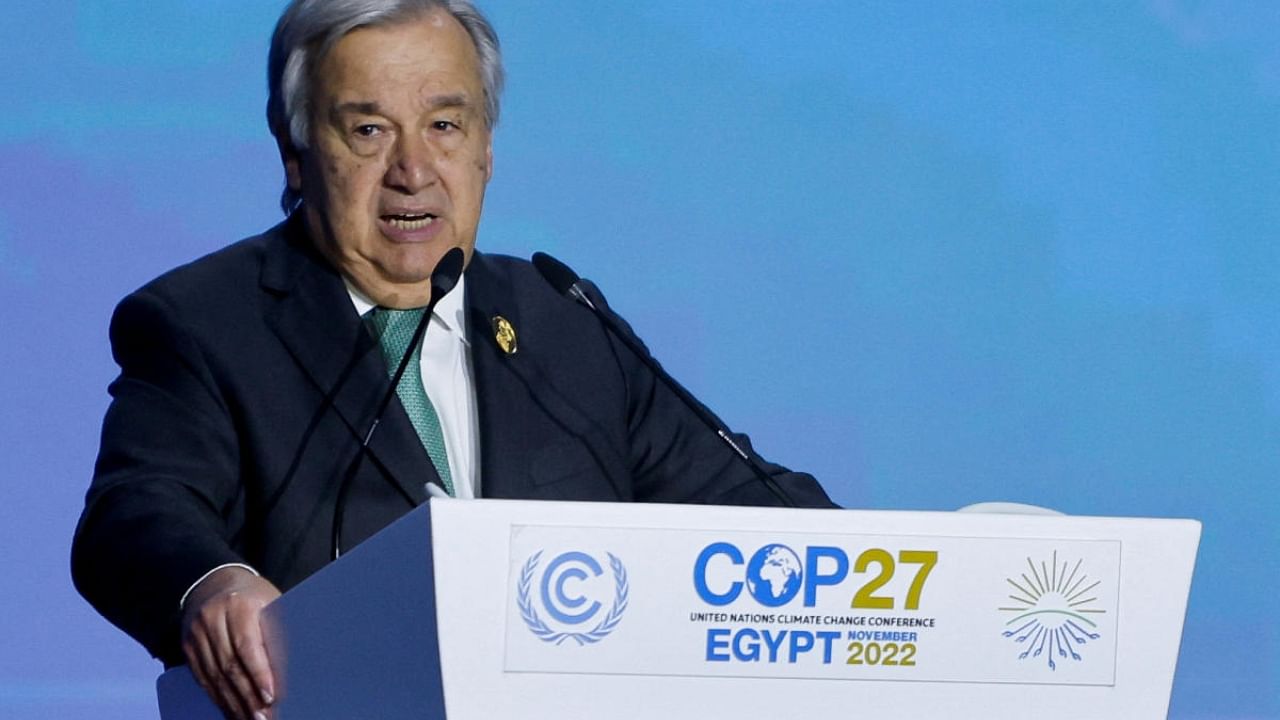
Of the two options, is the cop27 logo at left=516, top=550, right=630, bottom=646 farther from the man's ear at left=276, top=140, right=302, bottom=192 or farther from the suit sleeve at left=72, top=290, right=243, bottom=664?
the man's ear at left=276, top=140, right=302, bottom=192

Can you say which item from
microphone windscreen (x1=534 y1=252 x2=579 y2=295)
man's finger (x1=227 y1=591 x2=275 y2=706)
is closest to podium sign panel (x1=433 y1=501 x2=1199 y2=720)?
man's finger (x1=227 y1=591 x2=275 y2=706)

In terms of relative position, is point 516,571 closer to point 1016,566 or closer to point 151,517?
point 1016,566

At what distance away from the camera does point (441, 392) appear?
2.24 meters

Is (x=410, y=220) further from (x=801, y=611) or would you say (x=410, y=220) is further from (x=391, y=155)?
(x=801, y=611)

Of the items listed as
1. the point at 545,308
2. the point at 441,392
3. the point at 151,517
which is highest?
the point at 545,308

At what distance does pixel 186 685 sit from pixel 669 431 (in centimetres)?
88

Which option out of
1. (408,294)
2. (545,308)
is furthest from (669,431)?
(408,294)

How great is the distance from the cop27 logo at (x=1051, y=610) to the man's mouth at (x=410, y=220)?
108 centimetres

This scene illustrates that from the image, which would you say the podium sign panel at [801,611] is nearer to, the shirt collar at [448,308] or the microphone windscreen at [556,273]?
the microphone windscreen at [556,273]

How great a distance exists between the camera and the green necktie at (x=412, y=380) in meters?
2.13

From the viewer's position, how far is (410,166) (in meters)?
2.21

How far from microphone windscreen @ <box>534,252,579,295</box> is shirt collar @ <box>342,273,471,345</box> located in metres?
0.27

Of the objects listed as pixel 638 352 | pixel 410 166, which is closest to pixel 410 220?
pixel 410 166

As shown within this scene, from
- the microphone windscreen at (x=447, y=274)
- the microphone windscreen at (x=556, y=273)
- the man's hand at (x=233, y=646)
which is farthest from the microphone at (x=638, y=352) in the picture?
the man's hand at (x=233, y=646)
